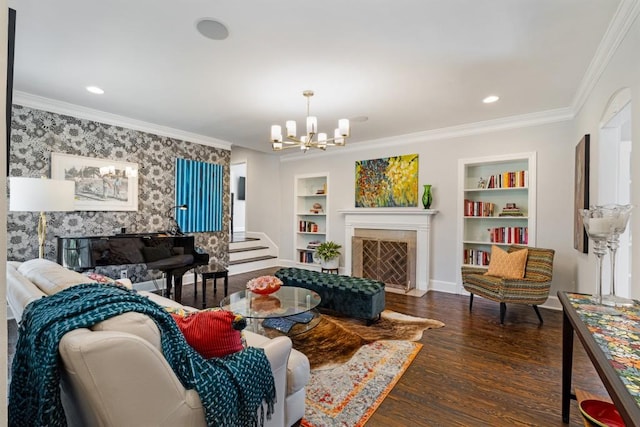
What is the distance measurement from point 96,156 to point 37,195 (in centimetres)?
185

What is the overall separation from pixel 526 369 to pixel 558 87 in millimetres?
2925

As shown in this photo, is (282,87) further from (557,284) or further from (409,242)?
(557,284)

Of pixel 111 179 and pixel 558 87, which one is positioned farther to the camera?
pixel 111 179

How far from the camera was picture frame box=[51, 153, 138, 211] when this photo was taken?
12.9ft

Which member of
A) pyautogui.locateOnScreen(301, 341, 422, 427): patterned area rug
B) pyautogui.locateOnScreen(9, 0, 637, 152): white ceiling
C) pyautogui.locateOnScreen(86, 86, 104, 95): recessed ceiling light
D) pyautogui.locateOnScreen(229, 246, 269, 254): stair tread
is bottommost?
pyautogui.locateOnScreen(301, 341, 422, 427): patterned area rug

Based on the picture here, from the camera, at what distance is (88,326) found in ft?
3.31

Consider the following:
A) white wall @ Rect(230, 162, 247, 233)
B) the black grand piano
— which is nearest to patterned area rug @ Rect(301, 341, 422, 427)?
the black grand piano

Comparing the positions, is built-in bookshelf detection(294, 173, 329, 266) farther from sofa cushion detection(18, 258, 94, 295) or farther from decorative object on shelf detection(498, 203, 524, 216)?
sofa cushion detection(18, 258, 94, 295)

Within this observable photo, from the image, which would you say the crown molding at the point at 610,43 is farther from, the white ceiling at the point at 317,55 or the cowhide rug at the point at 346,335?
the cowhide rug at the point at 346,335

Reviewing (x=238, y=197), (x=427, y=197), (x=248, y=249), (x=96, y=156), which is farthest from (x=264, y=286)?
(x=238, y=197)

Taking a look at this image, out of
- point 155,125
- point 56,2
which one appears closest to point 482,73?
point 56,2

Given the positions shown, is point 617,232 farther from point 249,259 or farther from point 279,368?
point 249,259

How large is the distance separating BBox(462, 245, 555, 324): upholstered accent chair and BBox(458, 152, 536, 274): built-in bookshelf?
2.30ft

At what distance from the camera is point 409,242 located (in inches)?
197
